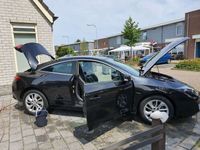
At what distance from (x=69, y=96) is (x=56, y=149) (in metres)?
1.51

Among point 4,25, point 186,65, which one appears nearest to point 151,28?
point 186,65

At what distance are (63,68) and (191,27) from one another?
26.5 metres

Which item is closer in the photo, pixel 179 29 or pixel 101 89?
pixel 101 89

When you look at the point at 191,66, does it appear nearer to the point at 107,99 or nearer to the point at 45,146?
the point at 107,99

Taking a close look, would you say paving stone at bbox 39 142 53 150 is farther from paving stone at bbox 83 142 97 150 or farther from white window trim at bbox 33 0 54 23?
white window trim at bbox 33 0 54 23

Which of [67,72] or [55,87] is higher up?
[67,72]

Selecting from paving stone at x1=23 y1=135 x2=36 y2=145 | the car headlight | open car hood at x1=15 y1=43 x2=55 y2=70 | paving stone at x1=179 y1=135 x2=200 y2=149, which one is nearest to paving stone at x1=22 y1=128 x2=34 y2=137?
paving stone at x1=23 y1=135 x2=36 y2=145

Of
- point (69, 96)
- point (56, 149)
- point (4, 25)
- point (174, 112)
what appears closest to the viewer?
point (56, 149)

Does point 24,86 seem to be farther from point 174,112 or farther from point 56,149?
point 174,112

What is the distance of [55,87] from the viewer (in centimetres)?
465

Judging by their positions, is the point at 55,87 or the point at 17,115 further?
the point at 17,115

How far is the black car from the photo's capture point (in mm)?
3533

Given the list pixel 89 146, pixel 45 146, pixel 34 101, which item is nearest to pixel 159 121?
pixel 89 146

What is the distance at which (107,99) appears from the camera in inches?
140
